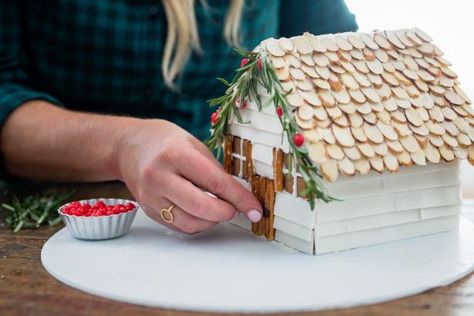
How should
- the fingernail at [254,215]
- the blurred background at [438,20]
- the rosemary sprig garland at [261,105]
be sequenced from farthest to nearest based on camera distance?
the blurred background at [438,20] < the fingernail at [254,215] < the rosemary sprig garland at [261,105]

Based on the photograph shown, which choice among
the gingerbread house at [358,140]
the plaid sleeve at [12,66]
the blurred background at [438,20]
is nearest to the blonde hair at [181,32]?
the plaid sleeve at [12,66]

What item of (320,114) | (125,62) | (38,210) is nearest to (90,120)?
(38,210)

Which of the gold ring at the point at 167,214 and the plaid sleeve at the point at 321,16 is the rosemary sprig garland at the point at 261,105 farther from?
the plaid sleeve at the point at 321,16

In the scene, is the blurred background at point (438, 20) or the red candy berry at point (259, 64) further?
the blurred background at point (438, 20)

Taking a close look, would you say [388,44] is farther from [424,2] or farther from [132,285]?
[424,2]

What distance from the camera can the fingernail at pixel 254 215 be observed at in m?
1.26

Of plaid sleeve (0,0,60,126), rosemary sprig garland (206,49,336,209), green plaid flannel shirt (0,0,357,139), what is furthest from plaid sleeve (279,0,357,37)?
rosemary sprig garland (206,49,336,209)

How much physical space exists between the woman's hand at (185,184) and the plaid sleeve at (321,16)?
1.05 meters

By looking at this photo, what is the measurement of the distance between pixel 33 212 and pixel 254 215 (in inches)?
18.5

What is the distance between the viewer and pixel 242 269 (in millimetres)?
1135

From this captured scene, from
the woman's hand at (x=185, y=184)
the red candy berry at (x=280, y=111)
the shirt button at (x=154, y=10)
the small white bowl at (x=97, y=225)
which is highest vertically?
the shirt button at (x=154, y=10)

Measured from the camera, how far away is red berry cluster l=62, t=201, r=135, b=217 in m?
1.31

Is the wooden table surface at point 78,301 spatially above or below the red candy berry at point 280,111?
below

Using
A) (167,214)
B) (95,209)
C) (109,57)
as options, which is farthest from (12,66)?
(167,214)
